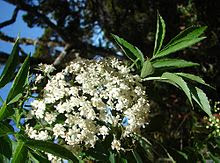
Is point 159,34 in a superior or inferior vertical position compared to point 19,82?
superior

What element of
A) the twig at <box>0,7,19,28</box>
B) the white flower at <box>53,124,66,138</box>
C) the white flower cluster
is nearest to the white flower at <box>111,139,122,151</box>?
the white flower cluster

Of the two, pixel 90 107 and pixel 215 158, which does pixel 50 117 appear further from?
pixel 215 158

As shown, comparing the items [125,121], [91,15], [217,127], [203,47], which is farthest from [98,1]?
[125,121]

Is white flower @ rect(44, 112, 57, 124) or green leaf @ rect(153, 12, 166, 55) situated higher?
green leaf @ rect(153, 12, 166, 55)

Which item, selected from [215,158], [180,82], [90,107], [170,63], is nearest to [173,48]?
[170,63]

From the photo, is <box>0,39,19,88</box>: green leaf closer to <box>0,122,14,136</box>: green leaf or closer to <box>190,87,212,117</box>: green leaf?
<box>0,122,14,136</box>: green leaf

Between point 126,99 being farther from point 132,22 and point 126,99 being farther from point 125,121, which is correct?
point 132,22
